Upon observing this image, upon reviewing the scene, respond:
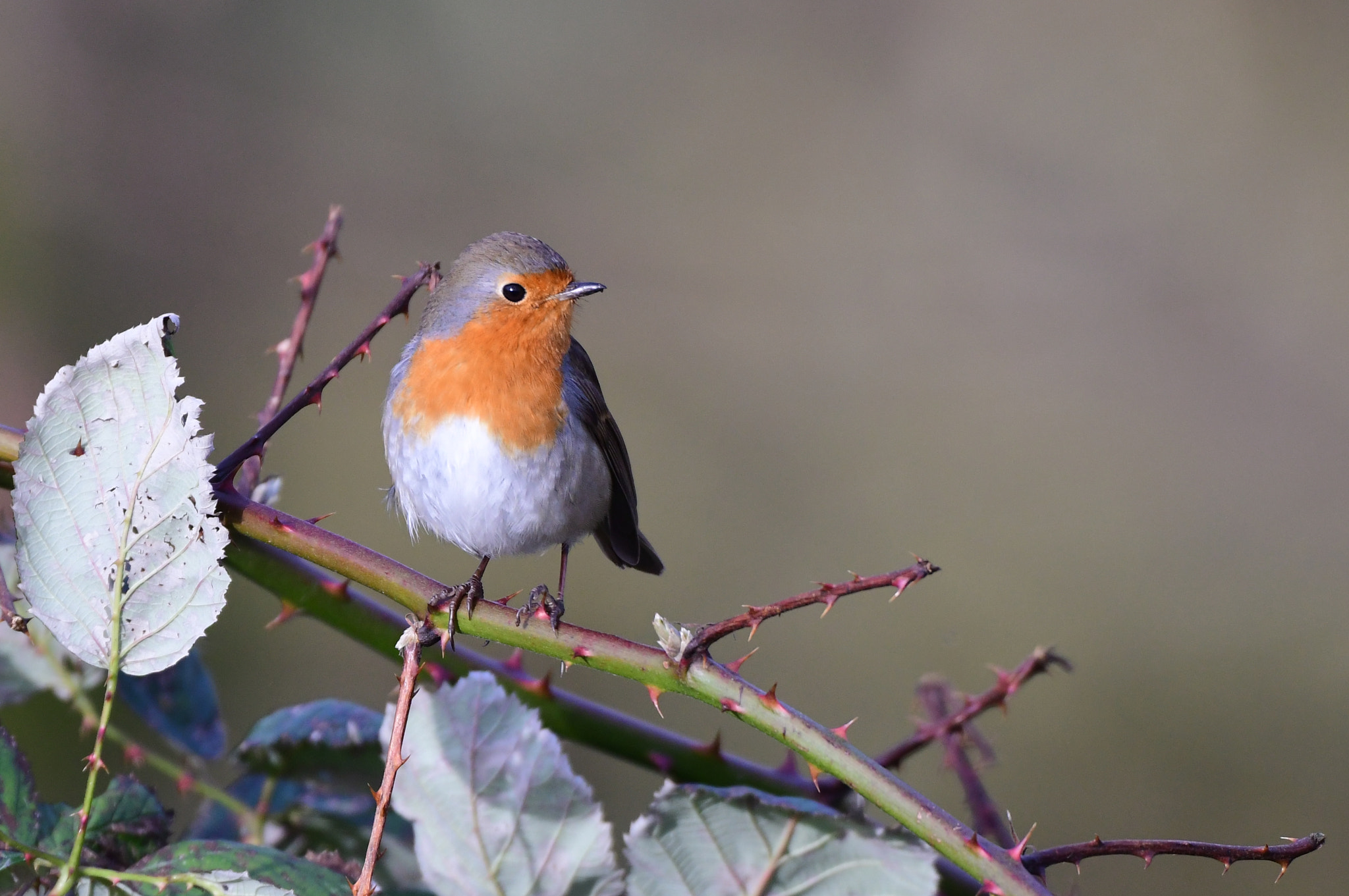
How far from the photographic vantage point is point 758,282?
445 cm

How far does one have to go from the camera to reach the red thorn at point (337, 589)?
87 cm

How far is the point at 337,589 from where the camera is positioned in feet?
2.88

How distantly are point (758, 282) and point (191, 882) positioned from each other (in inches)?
154

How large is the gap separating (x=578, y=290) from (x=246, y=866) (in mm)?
968

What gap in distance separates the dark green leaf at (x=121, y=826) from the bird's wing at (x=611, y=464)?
84cm

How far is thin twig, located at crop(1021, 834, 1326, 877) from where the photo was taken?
664mm

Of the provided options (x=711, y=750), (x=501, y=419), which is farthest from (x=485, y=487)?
(x=711, y=750)

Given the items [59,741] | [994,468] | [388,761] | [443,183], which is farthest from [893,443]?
[388,761]

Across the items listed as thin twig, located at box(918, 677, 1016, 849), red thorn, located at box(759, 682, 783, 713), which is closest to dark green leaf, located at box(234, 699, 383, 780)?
red thorn, located at box(759, 682, 783, 713)

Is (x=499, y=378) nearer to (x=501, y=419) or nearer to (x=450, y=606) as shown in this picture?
(x=501, y=419)

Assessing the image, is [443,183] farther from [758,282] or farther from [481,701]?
[481,701]

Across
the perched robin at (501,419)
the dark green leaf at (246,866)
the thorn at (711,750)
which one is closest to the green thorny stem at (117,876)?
the dark green leaf at (246,866)

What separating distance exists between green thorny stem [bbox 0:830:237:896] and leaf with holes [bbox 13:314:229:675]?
115 mm

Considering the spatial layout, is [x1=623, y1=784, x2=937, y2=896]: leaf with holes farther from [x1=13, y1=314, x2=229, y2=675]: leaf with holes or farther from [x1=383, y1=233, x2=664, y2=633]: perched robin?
[x1=383, y1=233, x2=664, y2=633]: perched robin
